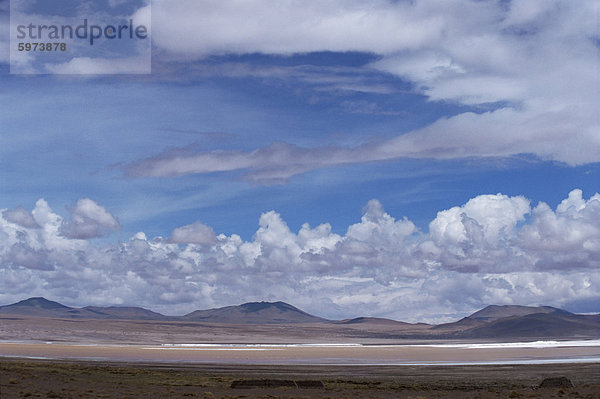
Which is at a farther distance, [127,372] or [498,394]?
[127,372]

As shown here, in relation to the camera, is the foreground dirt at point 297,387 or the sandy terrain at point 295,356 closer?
the foreground dirt at point 297,387

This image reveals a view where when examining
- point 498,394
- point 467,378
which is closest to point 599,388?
point 498,394

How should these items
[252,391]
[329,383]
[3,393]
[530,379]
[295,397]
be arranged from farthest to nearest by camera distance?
1. [530,379]
2. [329,383]
3. [252,391]
4. [295,397]
5. [3,393]

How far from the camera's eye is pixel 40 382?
43.9 m

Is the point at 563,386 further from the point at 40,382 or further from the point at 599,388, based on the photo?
the point at 40,382

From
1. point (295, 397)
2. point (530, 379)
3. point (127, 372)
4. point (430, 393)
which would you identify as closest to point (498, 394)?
point (430, 393)

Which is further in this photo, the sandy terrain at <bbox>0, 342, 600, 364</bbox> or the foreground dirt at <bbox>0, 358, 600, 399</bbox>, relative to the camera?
the sandy terrain at <bbox>0, 342, 600, 364</bbox>

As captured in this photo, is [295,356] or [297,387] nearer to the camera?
[297,387]

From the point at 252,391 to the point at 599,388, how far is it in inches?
856

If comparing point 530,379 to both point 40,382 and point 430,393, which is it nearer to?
point 430,393

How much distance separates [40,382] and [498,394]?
91.1 ft

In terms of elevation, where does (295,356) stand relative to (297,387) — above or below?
below

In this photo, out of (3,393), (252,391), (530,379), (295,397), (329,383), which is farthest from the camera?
(530,379)

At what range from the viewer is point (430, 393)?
146 feet
